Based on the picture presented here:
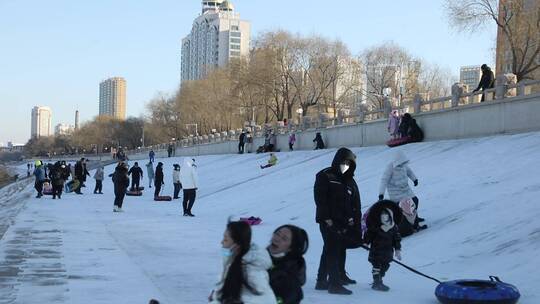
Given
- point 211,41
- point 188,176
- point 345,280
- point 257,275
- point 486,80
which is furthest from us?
point 211,41

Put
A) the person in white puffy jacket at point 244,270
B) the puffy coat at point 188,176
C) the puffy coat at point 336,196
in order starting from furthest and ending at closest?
the puffy coat at point 188,176, the puffy coat at point 336,196, the person in white puffy jacket at point 244,270

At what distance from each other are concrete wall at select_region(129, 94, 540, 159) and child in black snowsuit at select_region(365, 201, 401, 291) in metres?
11.9

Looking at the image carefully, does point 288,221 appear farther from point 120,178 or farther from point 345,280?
point 345,280

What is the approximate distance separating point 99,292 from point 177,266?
76.8 inches

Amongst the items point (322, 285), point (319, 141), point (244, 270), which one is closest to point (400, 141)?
point (319, 141)

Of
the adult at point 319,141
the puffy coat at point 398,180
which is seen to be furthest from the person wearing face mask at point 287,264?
the adult at point 319,141

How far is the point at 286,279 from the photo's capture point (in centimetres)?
444

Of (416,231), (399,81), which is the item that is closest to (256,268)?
(416,231)

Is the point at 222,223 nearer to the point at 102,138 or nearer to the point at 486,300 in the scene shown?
the point at 486,300

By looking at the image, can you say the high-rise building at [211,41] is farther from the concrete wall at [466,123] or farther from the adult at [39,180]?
the adult at [39,180]

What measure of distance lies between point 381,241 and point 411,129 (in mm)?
16498

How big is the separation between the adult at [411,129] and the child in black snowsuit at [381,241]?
53.3 ft

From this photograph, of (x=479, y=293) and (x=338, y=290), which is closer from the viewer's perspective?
(x=479, y=293)

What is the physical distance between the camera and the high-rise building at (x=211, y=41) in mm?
151625
